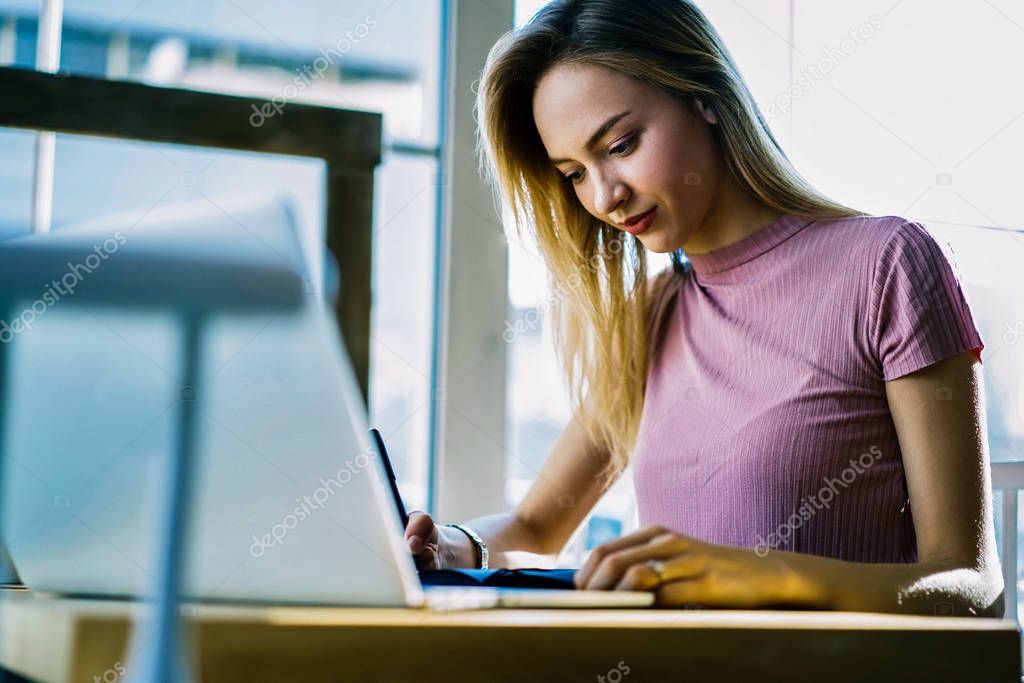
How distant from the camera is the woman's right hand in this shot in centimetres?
100

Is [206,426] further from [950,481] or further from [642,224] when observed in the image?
[642,224]

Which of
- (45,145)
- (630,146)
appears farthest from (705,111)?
(45,145)

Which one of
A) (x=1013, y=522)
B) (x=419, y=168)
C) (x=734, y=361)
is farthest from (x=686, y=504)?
(x=1013, y=522)

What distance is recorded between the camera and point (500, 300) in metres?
2.04

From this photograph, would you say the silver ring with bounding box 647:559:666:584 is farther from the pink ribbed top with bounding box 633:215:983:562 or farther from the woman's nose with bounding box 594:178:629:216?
the woman's nose with bounding box 594:178:629:216

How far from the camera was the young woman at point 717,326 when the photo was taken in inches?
41.1

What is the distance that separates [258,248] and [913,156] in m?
2.25

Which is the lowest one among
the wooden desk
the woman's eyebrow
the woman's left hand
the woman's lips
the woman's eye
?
the wooden desk

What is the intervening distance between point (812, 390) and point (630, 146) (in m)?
0.38

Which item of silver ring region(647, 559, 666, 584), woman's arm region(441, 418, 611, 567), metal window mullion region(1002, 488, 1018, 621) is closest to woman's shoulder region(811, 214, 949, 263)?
woman's arm region(441, 418, 611, 567)

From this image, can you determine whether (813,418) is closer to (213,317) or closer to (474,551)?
(474,551)

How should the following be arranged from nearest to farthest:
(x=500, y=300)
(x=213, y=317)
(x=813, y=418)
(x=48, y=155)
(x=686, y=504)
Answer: (x=213, y=317)
(x=813, y=418)
(x=686, y=504)
(x=48, y=155)
(x=500, y=300)

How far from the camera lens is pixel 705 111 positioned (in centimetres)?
129

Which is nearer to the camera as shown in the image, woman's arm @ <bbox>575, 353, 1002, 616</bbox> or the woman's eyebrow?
woman's arm @ <bbox>575, 353, 1002, 616</bbox>
